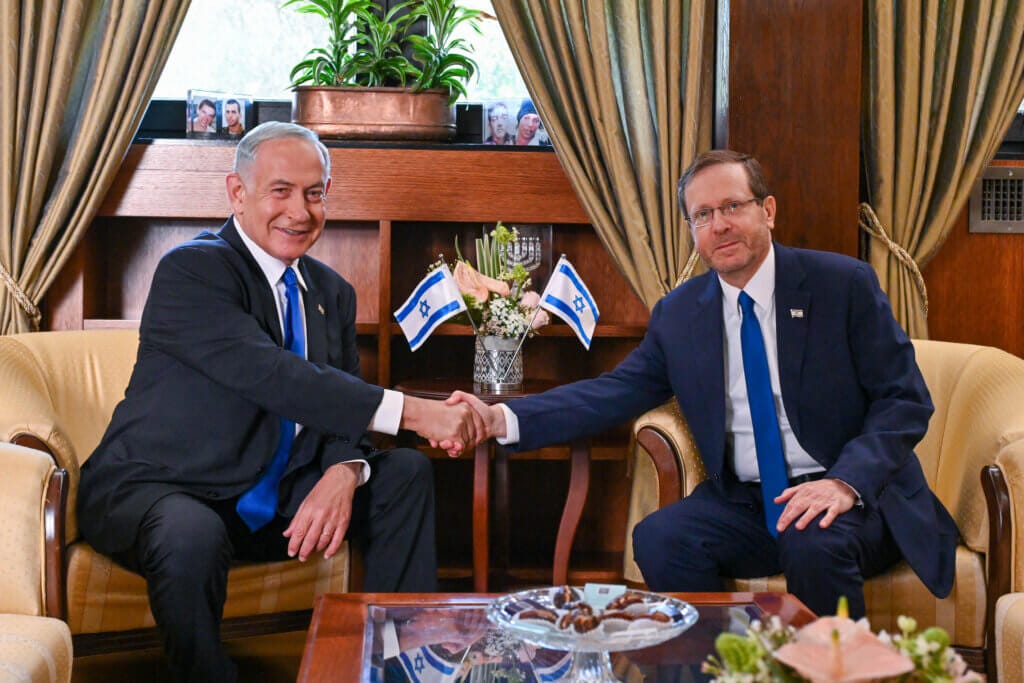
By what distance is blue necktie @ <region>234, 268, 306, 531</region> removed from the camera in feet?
8.66

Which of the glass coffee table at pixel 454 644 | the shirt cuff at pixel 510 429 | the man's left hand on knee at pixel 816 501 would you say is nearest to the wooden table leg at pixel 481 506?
the shirt cuff at pixel 510 429

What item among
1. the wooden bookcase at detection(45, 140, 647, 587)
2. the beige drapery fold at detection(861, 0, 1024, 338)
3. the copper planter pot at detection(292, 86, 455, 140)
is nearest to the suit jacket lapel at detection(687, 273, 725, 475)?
the wooden bookcase at detection(45, 140, 647, 587)

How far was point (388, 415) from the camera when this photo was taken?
108 inches

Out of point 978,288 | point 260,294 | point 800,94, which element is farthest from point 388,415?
point 978,288

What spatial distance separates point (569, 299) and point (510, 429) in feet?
2.09

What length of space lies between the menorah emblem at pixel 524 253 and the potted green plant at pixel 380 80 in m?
0.51

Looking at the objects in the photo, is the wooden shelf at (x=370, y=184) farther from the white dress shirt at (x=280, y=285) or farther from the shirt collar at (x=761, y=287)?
the shirt collar at (x=761, y=287)

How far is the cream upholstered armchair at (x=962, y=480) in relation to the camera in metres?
2.44

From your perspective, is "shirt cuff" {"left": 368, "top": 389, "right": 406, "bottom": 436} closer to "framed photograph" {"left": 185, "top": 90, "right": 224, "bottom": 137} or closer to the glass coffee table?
the glass coffee table

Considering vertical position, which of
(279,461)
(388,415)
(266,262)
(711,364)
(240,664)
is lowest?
(240,664)

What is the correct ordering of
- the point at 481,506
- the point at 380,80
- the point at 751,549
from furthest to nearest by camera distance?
1. the point at 380,80
2. the point at 481,506
3. the point at 751,549

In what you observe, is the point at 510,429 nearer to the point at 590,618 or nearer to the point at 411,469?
the point at 411,469

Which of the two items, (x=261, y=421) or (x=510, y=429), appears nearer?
(x=261, y=421)

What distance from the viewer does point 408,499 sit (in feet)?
8.94
